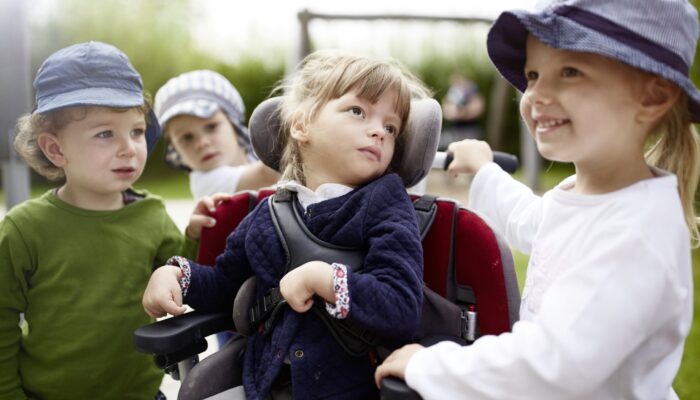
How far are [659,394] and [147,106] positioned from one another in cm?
159

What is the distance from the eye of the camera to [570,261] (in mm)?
1382

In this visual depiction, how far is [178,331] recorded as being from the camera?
1691 mm

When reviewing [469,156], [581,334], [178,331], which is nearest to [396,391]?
[581,334]

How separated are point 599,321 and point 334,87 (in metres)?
0.90

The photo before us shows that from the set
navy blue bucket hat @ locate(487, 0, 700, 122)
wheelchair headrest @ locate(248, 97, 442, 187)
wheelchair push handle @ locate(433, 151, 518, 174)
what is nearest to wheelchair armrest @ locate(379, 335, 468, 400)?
wheelchair headrest @ locate(248, 97, 442, 187)

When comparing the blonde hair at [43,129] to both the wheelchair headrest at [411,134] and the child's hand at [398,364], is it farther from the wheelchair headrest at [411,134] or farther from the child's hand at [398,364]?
the child's hand at [398,364]

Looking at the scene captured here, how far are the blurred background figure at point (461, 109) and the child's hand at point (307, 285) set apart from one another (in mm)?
10897

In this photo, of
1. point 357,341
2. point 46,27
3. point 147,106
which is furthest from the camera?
point 46,27

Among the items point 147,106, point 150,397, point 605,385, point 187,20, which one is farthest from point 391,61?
point 187,20

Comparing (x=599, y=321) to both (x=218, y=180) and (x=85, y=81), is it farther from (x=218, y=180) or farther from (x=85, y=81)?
(x=218, y=180)

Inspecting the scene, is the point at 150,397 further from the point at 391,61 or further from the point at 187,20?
the point at 187,20

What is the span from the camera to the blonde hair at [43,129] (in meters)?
1.91

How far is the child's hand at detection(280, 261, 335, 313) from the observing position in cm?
153

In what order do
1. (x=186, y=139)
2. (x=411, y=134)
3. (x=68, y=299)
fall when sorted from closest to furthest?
(x=411, y=134) < (x=68, y=299) < (x=186, y=139)
